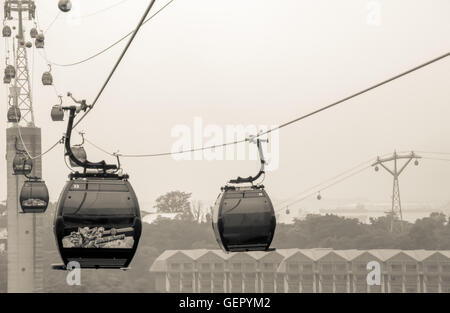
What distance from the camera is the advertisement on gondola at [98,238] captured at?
49.3ft

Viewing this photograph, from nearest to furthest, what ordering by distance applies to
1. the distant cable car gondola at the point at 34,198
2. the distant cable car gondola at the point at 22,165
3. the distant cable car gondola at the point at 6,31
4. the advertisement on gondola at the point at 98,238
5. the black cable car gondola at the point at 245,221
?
1. the advertisement on gondola at the point at 98,238
2. the black cable car gondola at the point at 245,221
3. the distant cable car gondola at the point at 34,198
4. the distant cable car gondola at the point at 22,165
5. the distant cable car gondola at the point at 6,31

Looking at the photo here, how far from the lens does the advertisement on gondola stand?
15.0 meters

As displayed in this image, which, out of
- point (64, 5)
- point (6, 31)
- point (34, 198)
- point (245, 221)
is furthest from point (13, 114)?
point (245, 221)

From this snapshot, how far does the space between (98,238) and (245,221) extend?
4209 millimetres

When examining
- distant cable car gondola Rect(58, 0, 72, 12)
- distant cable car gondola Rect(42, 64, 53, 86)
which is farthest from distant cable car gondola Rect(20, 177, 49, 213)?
distant cable car gondola Rect(58, 0, 72, 12)

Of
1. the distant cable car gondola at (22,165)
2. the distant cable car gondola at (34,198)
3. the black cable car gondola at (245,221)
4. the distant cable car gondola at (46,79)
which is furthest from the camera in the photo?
the distant cable car gondola at (46,79)

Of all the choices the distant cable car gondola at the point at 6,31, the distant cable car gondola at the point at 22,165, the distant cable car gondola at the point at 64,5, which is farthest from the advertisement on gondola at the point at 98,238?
the distant cable car gondola at the point at 6,31

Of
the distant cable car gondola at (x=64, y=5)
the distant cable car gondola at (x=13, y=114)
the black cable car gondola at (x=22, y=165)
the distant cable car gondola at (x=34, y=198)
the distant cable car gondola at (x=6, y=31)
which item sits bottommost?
the distant cable car gondola at (x=34, y=198)

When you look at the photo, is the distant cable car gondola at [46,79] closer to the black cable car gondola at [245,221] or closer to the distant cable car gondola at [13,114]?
the distant cable car gondola at [13,114]

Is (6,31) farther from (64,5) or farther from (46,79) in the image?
(64,5)

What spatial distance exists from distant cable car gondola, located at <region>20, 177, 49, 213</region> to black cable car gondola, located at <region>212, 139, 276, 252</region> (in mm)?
19221

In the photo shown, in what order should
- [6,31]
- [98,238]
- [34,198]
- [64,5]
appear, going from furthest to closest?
[6,31] → [34,198] → [64,5] → [98,238]

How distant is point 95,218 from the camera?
15.1m
